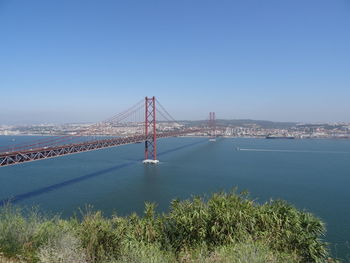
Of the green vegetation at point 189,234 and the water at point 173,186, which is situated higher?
the green vegetation at point 189,234

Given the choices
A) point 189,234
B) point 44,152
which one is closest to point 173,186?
point 44,152

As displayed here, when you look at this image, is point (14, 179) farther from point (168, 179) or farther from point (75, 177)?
point (168, 179)

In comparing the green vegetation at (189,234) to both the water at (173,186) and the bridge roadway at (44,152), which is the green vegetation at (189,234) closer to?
the water at (173,186)

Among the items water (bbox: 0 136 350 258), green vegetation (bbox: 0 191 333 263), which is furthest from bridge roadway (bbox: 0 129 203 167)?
green vegetation (bbox: 0 191 333 263)

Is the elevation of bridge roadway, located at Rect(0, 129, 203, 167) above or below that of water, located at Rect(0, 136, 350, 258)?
above

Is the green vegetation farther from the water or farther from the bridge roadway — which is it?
the bridge roadway

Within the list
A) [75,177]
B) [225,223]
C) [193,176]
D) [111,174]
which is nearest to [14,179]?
[75,177]

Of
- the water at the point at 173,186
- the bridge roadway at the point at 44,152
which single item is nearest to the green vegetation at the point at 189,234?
the water at the point at 173,186

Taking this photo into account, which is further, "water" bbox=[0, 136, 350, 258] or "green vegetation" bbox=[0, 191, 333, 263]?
"water" bbox=[0, 136, 350, 258]
